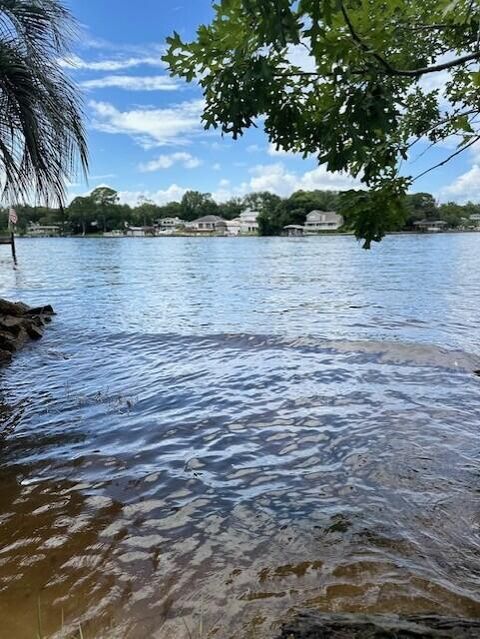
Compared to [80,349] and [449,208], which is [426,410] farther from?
[449,208]

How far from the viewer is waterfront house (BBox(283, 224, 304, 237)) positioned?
147900 mm

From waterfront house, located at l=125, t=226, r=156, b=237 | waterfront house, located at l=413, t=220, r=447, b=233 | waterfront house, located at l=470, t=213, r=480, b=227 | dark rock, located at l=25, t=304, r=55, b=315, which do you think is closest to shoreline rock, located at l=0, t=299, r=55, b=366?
dark rock, located at l=25, t=304, r=55, b=315

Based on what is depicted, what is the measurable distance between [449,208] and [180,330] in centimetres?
15305

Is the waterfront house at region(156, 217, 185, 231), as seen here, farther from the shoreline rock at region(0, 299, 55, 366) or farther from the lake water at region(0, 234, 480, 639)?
the lake water at region(0, 234, 480, 639)

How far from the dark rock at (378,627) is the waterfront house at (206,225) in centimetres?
17704

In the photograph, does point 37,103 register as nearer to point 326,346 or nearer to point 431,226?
point 326,346

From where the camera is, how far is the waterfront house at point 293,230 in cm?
14790

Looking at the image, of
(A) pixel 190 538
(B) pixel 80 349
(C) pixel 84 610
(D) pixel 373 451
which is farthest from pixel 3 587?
(B) pixel 80 349

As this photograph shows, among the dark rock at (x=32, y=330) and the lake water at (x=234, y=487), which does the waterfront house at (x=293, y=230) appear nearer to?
the dark rock at (x=32, y=330)

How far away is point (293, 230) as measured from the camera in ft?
491

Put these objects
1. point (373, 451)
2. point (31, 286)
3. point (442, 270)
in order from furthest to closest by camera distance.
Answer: point (442, 270) < point (31, 286) < point (373, 451)

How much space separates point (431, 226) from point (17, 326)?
150854mm

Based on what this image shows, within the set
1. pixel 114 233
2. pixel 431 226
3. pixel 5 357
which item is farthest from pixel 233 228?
pixel 5 357

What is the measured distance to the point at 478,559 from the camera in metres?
3.29
